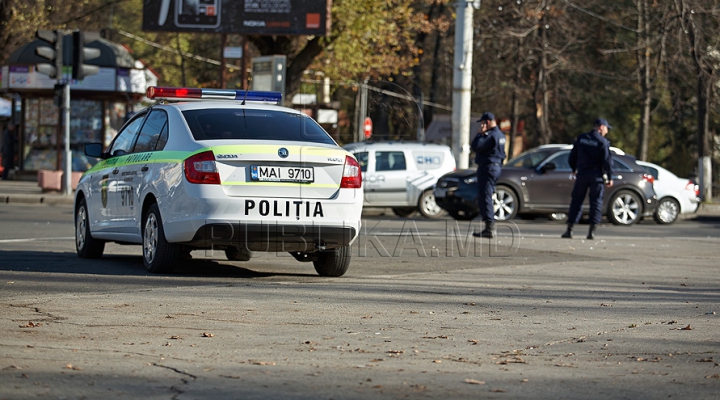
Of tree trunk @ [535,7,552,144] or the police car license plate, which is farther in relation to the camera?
tree trunk @ [535,7,552,144]

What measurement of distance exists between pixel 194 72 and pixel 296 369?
43112 mm

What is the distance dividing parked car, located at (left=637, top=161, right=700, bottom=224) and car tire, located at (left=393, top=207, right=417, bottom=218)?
494 cm

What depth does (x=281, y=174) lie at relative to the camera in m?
9.33

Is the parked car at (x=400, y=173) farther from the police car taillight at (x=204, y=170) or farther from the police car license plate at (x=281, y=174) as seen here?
the police car taillight at (x=204, y=170)

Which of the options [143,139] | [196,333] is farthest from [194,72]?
[196,333]

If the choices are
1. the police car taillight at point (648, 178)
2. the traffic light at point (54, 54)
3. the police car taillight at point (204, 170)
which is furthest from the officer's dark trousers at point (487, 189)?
the traffic light at point (54, 54)

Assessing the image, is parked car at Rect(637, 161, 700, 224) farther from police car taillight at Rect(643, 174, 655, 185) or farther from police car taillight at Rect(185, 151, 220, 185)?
police car taillight at Rect(185, 151, 220, 185)

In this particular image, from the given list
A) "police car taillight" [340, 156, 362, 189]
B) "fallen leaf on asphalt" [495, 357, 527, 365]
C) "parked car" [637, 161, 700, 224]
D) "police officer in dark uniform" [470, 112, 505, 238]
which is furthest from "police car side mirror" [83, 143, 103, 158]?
"parked car" [637, 161, 700, 224]

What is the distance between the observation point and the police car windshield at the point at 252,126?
9.64 metres

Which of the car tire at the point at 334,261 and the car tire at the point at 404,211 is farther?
the car tire at the point at 404,211

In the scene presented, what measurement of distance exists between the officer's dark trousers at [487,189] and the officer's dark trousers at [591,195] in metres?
1.26

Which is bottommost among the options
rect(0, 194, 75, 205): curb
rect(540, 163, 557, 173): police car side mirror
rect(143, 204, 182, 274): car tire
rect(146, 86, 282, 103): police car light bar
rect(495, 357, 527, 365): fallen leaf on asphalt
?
rect(0, 194, 75, 205): curb

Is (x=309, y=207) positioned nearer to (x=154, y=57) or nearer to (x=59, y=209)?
(x=59, y=209)

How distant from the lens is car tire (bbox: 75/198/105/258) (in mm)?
11461
